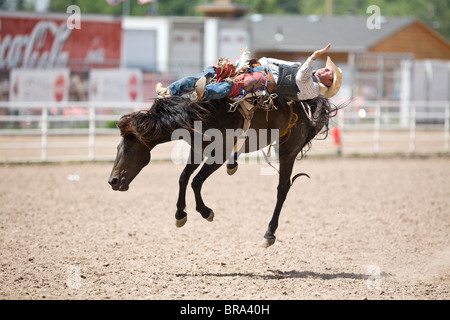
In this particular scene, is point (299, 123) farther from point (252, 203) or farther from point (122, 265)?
point (252, 203)

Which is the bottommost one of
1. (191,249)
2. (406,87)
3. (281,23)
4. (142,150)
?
(191,249)

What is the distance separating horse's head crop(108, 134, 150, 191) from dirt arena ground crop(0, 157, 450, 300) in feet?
2.65

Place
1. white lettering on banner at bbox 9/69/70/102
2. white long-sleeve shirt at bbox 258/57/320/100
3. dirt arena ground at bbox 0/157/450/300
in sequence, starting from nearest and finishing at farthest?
1. dirt arena ground at bbox 0/157/450/300
2. white long-sleeve shirt at bbox 258/57/320/100
3. white lettering on banner at bbox 9/69/70/102

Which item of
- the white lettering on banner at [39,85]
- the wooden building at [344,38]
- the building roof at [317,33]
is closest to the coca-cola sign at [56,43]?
the white lettering on banner at [39,85]

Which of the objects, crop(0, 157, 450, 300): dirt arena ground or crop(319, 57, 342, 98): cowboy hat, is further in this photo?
crop(319, 57, 342, 98): cowboy hat

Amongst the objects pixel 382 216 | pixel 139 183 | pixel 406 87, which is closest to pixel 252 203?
pixel 382 216

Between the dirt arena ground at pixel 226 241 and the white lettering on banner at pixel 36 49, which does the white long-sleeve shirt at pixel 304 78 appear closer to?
the dirt arena ground at pixel 226 241

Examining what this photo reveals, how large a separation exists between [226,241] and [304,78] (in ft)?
6.87

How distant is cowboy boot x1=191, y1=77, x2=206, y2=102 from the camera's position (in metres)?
5.09

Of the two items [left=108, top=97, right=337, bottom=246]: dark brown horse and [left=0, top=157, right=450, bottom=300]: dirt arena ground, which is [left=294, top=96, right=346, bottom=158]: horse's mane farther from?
[left=0, top=157, right=450, bottom=300]: dirt arena ground

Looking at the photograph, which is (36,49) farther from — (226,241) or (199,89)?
(199,89)

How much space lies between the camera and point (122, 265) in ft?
18.0

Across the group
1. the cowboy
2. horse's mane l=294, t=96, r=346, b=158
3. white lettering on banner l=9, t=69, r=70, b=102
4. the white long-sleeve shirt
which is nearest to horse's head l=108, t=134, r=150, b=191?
the cowboy
